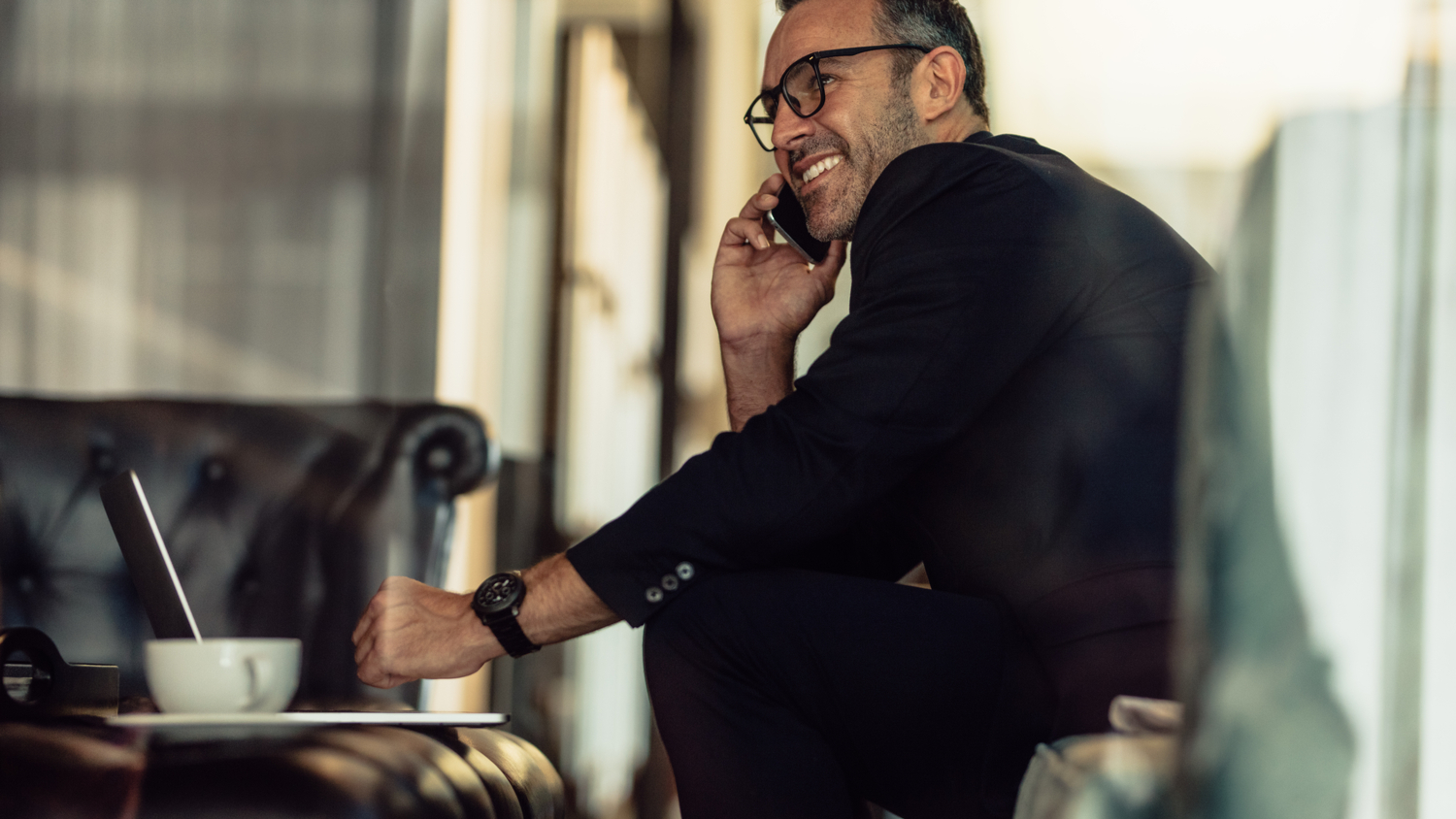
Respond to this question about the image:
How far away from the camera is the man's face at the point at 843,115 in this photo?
1374 millimetres

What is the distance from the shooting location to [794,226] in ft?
5.14

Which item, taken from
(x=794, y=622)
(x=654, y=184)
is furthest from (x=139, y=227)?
(x=794, y=622)

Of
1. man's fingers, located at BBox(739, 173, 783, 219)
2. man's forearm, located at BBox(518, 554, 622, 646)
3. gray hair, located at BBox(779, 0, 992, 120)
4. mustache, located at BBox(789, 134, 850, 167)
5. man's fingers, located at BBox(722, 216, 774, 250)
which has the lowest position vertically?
man's forearm, located at BBox(518, 554, 622, 646)

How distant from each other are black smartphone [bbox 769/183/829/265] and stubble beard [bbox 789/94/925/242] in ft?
0.11

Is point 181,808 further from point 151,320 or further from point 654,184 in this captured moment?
point 654,184

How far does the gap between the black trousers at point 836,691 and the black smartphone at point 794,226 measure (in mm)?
640

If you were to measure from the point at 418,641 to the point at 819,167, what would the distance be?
757 millimetres

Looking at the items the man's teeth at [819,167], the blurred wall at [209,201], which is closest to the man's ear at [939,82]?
the man's teeth at [819,167]

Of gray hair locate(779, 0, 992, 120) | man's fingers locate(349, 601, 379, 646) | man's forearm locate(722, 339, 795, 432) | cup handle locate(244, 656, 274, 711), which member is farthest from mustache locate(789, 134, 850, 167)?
cup handle locate(244, 656, 274, 711)

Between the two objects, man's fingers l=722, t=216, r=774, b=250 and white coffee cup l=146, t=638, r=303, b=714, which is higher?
man's fingers l=722, t=216, r=774, b=250

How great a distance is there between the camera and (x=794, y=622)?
964mm

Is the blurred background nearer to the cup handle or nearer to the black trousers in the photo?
the black trousers

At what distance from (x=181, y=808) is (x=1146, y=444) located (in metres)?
0.79

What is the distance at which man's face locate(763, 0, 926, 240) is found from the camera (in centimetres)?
137
